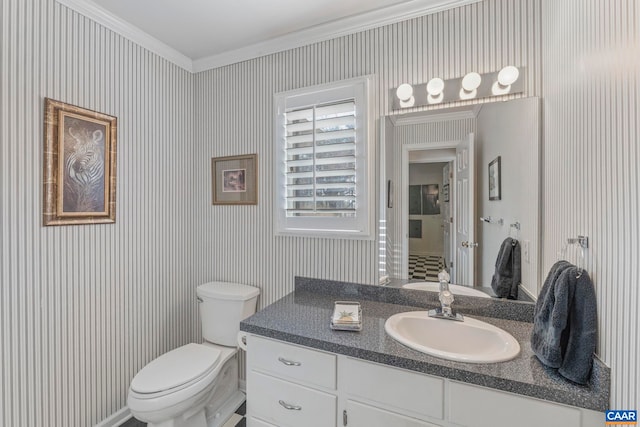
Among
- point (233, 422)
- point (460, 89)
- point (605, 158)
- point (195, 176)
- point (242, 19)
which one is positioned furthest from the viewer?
point (195, 176)

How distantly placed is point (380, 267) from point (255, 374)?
0.87 m

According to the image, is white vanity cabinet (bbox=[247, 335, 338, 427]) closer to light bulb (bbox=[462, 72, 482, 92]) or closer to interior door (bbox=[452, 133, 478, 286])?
interior door (bbox=[452, 133, 478, 286])

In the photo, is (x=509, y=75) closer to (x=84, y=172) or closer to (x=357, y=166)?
(x=357, y=166)

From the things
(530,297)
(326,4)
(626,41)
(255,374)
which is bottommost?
(255,374)

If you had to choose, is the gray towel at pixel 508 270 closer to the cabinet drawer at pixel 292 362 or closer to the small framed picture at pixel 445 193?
the small framed picture at pixel 445 193

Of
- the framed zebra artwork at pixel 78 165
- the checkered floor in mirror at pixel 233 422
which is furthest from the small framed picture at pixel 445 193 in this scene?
the framed zebra artwork at pixel 78 165

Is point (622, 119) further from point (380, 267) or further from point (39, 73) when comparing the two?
point (39, 73)

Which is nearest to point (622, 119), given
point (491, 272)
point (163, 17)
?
point (491, 272)

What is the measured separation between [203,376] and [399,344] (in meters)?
1.10

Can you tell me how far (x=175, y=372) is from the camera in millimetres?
1578

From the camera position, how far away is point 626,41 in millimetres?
811

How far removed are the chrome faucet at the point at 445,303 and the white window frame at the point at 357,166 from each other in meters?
0.45

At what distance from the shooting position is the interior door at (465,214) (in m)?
1.53

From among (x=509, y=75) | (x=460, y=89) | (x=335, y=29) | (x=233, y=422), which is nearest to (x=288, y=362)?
(x=233, y=422)
